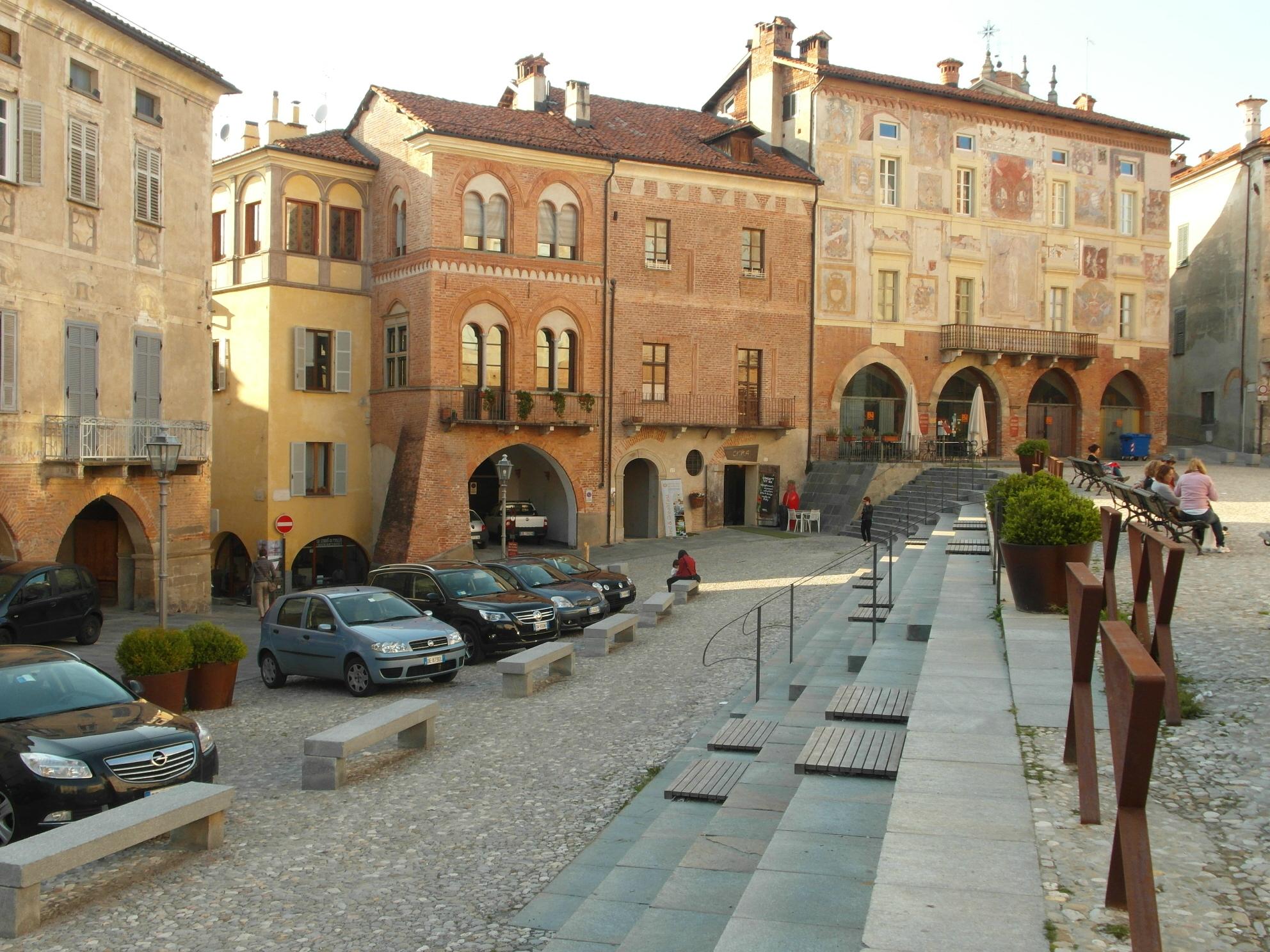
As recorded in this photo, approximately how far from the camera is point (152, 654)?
13852 mm

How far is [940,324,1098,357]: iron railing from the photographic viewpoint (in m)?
40.3

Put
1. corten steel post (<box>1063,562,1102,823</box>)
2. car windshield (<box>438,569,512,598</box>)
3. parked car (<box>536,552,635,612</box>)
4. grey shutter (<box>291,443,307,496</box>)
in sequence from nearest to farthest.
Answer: corten steel post (<box>1063,562,1102,823</box>), car windshield (<box>438,569,512,598</box>), parked car (<box>536,552,635,612</box>), grey shutter (<box>291,443,307,496</box>)

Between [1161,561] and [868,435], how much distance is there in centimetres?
3238

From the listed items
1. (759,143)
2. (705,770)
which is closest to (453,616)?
(705,770)

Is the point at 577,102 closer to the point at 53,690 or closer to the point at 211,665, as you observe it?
the point at 211,665

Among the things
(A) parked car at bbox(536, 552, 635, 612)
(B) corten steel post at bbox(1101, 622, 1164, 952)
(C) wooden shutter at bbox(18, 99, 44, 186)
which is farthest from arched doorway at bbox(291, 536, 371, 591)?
(B) corten steel post at bbox(1101, 622, 1164, 952)

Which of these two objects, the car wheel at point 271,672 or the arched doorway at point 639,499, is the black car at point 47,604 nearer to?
the car wheel at point 271,672

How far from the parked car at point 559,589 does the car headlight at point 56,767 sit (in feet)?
35.0

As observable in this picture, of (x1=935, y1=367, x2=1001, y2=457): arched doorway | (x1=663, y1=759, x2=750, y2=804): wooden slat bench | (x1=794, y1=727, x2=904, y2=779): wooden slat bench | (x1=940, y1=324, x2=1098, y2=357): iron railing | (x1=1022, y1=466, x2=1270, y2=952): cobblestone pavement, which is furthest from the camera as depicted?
(x1=935, y1=367, x2=1001, y2=457): arched doorway

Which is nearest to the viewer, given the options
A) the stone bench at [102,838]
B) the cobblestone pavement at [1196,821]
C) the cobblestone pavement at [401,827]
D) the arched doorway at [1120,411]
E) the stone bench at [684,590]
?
the cobblestone pavement at [1196,821]

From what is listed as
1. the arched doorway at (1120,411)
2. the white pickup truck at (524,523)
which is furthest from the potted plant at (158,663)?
the arched doorway at (1120,411)

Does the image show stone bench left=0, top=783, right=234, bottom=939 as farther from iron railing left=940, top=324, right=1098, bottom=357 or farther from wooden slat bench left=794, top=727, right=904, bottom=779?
iron railing left=940, top=324, right=1098, bottom=357

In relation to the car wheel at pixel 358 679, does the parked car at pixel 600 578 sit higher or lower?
higher

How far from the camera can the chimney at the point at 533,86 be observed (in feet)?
120
